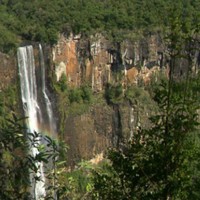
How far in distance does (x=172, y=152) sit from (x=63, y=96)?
23.3m

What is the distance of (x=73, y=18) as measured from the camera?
98.7ft

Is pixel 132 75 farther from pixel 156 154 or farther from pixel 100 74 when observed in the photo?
pixel 156 154

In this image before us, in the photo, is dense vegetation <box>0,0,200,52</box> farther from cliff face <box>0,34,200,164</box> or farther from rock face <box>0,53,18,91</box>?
cliff face <box>0,34,200,164</box>

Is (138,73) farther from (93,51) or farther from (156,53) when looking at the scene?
(93,51)

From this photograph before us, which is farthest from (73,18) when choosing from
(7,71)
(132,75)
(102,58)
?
(7,71)

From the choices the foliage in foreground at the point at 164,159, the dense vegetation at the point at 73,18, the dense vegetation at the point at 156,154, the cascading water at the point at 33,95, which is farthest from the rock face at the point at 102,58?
the foliage in foreground at the point at 164,159

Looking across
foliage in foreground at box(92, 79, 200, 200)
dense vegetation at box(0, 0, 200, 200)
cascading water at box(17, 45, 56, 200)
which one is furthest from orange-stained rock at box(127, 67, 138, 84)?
foliage in foreground at box(92, 79, 200, 200)

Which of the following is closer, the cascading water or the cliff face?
the cascading water

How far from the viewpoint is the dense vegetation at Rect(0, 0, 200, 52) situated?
27781 millimetres

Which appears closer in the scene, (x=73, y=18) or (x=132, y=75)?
(x=73, y=18)

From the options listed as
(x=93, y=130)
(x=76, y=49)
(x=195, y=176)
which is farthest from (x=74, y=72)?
(x=195, y=176)

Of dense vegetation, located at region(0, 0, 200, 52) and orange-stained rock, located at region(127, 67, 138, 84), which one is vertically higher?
dense vegetation, located at region(0, 0, 200, 52)

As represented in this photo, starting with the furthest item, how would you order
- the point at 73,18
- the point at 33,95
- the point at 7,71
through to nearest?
the point at 73,18 < the point at 33,95 < the point at 7,71

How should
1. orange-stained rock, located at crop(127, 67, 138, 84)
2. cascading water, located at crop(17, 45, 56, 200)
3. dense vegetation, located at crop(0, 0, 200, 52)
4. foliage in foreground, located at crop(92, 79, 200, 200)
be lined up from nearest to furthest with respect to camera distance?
1. foliage in foreground, located at crop(92, 79, 200, 200)
2. cascading water, located at crop(17, 45, 56, 200)
3. dense vegetation, located at crop(0, 0, 200, 52)
4. orange-stained rock, located at crop(127, 67, 138, 84)
